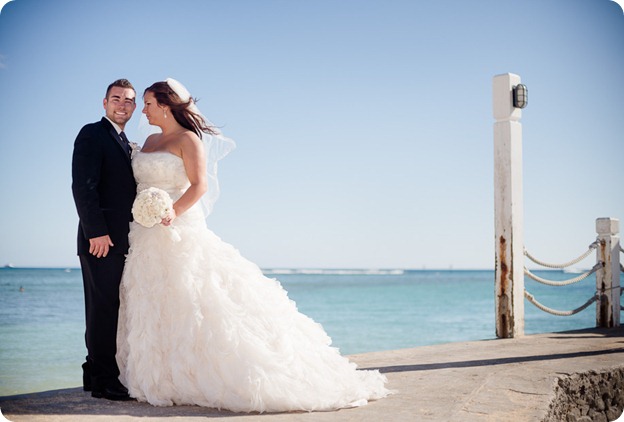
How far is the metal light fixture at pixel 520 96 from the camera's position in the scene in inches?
274

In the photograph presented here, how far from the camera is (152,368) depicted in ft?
12.6

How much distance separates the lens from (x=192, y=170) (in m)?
4.20

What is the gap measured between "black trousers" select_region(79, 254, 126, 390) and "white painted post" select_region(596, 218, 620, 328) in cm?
663

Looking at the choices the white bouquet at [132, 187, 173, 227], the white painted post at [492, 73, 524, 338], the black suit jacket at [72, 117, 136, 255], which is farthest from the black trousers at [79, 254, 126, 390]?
the white painted post at [492, 73, 524, 338]

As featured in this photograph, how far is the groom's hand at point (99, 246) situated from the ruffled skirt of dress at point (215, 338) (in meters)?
0.17

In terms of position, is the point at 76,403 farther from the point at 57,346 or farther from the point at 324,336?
the point at 57,346

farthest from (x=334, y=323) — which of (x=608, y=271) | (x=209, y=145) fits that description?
(x=209, y=145)

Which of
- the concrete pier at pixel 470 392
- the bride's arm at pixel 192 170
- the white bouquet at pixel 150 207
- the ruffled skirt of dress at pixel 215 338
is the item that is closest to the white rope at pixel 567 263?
the concrete pier at pixel 470 392

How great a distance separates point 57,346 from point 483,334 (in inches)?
514

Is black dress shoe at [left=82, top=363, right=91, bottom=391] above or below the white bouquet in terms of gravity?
below

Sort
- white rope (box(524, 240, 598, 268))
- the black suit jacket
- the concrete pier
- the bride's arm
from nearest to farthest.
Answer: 1. the concrete pier
2. the black suit jacket
3. the bride's arm
4. white rope (box(524, 240, 598, 268))

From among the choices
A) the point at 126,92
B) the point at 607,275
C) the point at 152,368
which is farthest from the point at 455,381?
the point at 607,275

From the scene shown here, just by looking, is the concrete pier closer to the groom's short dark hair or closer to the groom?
the groom

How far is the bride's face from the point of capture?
14.2 ft
